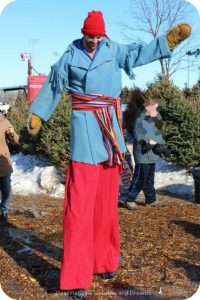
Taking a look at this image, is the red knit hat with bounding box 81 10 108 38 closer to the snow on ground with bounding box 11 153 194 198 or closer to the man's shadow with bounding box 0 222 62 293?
the man's shadow with bounding box 0 222 62 293

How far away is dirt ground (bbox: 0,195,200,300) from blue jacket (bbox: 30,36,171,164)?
108 cm

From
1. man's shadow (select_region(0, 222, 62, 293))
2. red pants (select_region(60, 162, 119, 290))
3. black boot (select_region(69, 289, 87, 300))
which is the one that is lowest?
man's shadow (select_region(0, 222, 62, 293))

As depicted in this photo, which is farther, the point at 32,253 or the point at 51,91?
the point at 32,253

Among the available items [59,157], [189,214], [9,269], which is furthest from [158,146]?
[9,269]

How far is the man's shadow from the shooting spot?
404 centimetres

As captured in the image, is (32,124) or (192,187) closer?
(32,124)

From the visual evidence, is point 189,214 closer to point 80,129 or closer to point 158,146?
point 158,146

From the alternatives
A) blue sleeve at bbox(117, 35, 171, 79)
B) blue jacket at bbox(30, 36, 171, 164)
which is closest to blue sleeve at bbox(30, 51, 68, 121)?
blue jacket at bbox(30, 36, 171, 164)

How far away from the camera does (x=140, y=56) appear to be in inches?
147

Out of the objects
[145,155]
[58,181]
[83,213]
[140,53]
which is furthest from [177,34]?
[58,181]

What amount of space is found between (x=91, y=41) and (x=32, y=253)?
2229 millimetres

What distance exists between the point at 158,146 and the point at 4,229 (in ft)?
8.77

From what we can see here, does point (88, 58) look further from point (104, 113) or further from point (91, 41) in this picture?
point (104, 113)

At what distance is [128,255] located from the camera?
464cm
